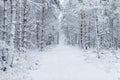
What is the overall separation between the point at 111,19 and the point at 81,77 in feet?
81.6

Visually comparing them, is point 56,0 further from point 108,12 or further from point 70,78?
point 70,78

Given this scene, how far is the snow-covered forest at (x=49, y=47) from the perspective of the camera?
35.0 feet

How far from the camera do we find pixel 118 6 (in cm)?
3123

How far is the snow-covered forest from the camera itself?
1068cm

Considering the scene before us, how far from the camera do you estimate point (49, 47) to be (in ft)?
104

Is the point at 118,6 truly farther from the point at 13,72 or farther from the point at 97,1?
the point at 13,72

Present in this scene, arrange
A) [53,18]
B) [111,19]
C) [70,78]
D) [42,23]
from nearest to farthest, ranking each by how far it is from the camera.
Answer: [70,78] < [42,23] < [53,18] < [111,19]

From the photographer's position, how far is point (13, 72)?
1052 centimetres

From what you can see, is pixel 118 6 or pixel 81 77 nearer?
pixel 81 77

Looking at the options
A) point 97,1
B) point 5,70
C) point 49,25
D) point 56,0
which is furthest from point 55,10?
point 5,70

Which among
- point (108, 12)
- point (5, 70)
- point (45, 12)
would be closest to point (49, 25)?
point (45, 12)

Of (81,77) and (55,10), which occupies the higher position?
(55,10)

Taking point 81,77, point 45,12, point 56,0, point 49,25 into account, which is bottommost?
point 81,77

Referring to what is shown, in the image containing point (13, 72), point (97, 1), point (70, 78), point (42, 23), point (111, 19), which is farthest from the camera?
point (111, 19)
